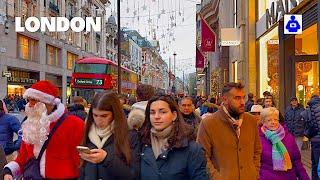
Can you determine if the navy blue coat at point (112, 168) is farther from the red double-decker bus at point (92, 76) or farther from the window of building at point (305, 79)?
the red double-decker bus at point (92, 76)

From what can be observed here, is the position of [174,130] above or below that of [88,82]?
below

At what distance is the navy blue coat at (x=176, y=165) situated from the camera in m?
3.64

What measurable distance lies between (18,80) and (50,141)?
43811 mm

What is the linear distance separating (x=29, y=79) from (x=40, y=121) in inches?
1846

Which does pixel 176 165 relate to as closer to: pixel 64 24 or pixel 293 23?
pixel 293 23

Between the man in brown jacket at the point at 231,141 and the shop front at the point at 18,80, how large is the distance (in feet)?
133

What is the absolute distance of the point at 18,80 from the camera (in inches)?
1849

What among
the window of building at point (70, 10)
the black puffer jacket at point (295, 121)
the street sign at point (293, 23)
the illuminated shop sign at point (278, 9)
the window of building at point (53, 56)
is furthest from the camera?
the window of building at point (70, 10)

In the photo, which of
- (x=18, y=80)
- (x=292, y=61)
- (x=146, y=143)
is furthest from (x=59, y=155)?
(x=18, y=80)

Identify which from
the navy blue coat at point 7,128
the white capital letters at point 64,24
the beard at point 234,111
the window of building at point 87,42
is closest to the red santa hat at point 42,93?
the beard at point 234,111

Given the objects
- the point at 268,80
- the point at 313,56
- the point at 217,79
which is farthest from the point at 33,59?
the point at 313,56

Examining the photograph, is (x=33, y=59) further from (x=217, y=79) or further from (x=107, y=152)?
(x=107, y=152)

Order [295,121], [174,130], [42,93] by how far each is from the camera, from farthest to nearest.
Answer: [295,121], [42,93], [174,130]

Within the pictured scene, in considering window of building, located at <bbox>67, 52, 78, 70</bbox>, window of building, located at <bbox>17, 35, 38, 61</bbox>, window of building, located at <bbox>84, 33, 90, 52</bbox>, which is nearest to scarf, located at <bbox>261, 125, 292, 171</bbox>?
window of building, located at <bbox>17, 35, 38, 61</bbox>
